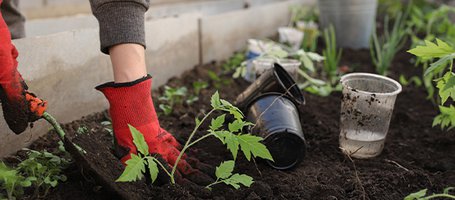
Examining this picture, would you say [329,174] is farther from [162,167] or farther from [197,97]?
[197,97]

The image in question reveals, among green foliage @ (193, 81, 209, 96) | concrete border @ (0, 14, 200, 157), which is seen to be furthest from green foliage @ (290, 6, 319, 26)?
concrete border @ (0, 14, 200, 157)

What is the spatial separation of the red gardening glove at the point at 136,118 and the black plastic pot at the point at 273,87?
475 millimetres

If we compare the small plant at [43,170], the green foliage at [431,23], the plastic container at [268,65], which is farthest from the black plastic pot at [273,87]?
the green foliage at [431,23]

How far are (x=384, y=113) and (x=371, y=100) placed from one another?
0.09 m

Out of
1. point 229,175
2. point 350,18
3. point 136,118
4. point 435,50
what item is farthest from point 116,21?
point 350,18

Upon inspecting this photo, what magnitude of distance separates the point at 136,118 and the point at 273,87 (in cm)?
62

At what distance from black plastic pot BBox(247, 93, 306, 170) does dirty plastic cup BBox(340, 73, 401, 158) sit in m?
0.22

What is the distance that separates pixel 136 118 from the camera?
1540 mm

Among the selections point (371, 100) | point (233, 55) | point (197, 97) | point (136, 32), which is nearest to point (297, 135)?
point (371, 100)

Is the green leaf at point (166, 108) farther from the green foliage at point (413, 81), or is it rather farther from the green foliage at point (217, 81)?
the green foliage at point (413, 81)

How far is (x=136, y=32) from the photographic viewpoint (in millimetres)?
1562

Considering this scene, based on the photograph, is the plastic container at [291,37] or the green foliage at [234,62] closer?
the green foliage at [234,62]

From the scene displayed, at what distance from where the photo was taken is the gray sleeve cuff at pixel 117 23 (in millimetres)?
1535

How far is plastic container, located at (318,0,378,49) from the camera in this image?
13.0ft
